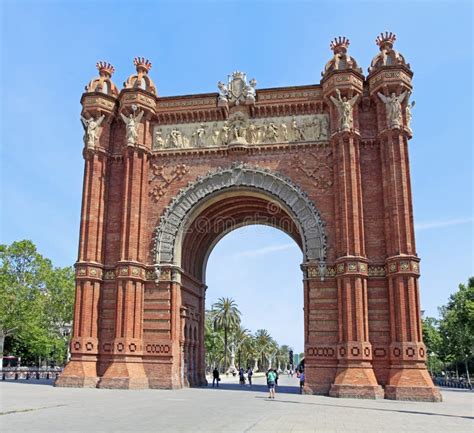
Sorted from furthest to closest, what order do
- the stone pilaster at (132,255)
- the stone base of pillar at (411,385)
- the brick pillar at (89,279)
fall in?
the brick pillar at (89,279) < the stone pilaster at (132,255) < the stone base of pillar at (411,385)

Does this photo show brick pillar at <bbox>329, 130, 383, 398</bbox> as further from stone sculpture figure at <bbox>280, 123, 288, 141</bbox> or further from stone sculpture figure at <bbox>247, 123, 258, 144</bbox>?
stone sculpture figure at <bbox>247, 123, 258, 144</bbox>

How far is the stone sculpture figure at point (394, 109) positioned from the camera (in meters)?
25.0

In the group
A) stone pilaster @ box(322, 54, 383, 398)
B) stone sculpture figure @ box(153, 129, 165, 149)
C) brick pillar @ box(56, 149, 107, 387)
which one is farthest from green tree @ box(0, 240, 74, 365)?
stone pilaster @ box(322, 54, 383, 398)

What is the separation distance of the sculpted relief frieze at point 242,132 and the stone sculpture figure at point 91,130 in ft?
9.89

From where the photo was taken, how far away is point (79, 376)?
80.5ft

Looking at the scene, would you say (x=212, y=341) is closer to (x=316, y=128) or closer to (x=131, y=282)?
(x=131, y=282)

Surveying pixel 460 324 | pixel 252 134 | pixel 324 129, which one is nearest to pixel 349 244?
pixel 324 129

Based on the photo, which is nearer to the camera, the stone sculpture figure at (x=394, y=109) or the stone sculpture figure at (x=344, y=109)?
the stone sculpture figure at (x=394, y=109)

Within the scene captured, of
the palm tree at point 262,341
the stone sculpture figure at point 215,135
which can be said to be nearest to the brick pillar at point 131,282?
the stone sculpture figure at point 215,135

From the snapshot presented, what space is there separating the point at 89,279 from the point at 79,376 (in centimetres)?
460

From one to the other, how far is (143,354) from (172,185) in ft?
28.7

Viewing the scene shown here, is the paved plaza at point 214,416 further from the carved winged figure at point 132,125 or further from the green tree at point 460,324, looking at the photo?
the green tree at point 460,324

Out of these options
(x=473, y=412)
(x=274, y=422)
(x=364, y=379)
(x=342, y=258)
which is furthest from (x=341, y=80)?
(x=274, y=422)

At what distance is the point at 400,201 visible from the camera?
24.3 metres
